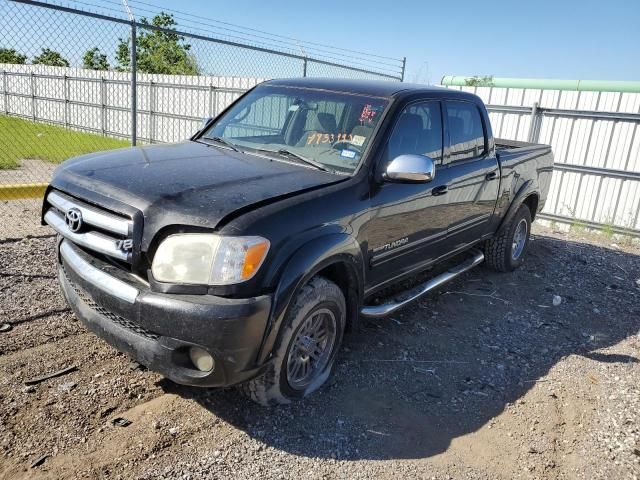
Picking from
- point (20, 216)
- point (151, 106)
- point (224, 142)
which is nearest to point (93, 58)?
point (151, 106)

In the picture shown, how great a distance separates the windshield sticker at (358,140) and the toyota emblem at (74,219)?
180 centimetres

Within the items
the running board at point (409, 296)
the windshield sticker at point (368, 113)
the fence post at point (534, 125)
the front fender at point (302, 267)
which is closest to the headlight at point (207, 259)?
the front fender at point (302, 267)

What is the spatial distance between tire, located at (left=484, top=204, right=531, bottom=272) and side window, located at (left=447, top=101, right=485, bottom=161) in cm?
123

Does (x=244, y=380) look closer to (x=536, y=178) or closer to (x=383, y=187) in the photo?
(x=383, y=187)

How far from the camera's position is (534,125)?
379 inches

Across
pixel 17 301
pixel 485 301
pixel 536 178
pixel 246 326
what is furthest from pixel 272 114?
pixel 536 178

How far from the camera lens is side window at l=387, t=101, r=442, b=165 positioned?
374cm

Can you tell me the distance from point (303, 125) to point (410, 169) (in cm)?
99

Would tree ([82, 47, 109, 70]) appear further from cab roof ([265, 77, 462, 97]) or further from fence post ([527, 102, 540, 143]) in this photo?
fence post ([527, 102, 540, 143])

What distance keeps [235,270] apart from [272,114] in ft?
6.83

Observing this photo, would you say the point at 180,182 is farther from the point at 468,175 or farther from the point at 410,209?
the point at 468,175

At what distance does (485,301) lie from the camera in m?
5.32

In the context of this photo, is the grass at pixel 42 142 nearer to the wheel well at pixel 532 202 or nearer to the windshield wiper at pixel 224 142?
the windshield wiper at pixel 224 142

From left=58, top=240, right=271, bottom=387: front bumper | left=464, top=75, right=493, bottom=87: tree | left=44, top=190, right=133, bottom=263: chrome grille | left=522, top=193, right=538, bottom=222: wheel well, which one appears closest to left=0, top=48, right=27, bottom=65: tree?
left=44, top=190, right=133, bottom=263: chrome grille
